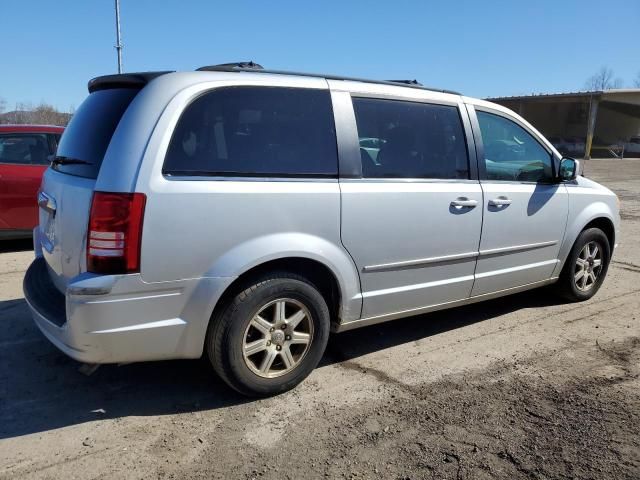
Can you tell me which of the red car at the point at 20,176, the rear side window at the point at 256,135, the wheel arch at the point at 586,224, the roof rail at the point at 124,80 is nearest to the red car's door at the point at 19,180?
the red car at the point at 20,176

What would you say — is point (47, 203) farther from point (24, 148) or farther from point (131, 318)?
point (24, 148)

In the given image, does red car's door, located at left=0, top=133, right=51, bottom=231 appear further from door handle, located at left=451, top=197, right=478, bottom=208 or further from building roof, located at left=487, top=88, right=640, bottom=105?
building roof, located at left=487, top=88, right=640, bottom=105

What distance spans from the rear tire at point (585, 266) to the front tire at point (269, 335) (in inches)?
113

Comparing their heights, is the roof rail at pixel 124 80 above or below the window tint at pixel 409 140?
above

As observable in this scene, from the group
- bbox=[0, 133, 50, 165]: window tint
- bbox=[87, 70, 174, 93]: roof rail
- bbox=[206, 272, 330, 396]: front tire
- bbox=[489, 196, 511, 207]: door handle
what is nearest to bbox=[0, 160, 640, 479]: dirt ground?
bbox=[206, 272, 330, 396]: front tire

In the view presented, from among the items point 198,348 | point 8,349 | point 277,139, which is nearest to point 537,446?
point 198,348

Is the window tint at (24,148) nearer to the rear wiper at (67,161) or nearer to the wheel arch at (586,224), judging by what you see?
the rear wiper at (67,161)

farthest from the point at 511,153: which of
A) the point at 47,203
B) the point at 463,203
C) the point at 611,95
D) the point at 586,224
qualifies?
the point at 611,95

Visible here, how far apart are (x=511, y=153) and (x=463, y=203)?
3.19ft

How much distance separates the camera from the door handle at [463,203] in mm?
3982

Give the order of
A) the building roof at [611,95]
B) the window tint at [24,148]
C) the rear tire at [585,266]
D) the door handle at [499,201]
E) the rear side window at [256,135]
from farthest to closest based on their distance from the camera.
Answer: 1. the building roof at [611,95]
2. the window tint at [24,148]
3. the rear tire at [585,266]
4. the door handle at [499,201]
5. the rear side window at [256,135]

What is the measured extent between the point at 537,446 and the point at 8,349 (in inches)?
142

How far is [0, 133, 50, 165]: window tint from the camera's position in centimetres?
688

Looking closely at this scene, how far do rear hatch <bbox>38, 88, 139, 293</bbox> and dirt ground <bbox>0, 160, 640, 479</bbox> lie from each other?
79cm
